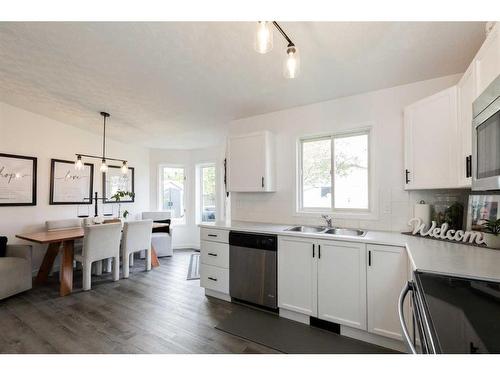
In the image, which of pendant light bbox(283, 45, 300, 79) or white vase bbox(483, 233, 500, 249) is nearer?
pendant light bbox(283, 45, 300, 79)

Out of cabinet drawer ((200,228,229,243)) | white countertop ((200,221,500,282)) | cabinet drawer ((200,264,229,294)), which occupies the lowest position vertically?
cabinet drawer ((200,264,229,294))

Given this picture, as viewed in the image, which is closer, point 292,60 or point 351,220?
point 292,60

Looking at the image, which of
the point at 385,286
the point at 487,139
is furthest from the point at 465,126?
the point at 385,286

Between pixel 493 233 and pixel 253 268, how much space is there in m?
1.99

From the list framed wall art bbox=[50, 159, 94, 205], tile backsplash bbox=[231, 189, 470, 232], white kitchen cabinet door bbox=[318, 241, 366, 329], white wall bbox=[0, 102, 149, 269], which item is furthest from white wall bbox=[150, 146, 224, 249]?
white kitchen cabinet door bbox=[318, 241, 366, 329]

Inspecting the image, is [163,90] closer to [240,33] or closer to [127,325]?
[240,33]

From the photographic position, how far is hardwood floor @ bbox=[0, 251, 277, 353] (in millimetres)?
1907

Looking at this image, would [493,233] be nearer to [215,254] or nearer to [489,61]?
[489,61]

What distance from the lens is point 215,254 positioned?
Answer: 2.81 metres

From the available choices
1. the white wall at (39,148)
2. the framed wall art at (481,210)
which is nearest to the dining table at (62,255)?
the white wall at (39,148)

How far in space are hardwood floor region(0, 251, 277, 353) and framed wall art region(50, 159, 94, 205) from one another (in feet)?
4.92

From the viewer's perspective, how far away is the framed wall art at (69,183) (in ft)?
12.7

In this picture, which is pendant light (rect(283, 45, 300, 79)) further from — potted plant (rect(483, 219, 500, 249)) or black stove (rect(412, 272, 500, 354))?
potted plant (rect(483, 219, 500, 249))
